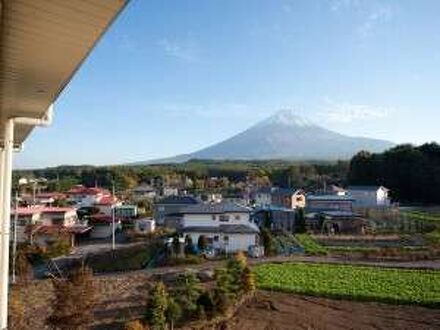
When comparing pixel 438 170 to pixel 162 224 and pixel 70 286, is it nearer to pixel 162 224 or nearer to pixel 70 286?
pixel 162 224

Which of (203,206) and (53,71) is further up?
(53,71)

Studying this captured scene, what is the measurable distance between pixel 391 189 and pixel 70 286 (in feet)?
136

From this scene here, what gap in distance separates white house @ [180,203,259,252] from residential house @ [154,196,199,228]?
6.30 metres

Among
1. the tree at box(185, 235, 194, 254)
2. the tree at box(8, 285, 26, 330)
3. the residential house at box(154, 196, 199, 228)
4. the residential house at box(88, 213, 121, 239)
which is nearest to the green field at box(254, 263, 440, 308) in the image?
the tree at box(185, 235, 194, 254)

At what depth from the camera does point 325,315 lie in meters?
15.6

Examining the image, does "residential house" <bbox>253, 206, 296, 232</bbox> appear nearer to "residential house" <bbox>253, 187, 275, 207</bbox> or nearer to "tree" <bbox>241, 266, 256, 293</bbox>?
"residential house" <bbox>253, 187, 275, 207</bbox>

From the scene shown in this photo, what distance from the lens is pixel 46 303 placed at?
1748 centimetres

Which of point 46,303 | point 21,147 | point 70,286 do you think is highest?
point 21,147

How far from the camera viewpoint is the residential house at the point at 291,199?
4388 centimetres

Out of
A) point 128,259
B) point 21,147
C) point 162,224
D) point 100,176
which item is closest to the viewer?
point 21,147

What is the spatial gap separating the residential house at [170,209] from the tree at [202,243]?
899cm

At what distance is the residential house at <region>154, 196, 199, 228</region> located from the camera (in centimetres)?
3538

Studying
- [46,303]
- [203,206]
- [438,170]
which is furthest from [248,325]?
[438,170]

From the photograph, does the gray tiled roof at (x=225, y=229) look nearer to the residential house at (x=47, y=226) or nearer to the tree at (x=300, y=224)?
the tree at (x=300, y=224)
